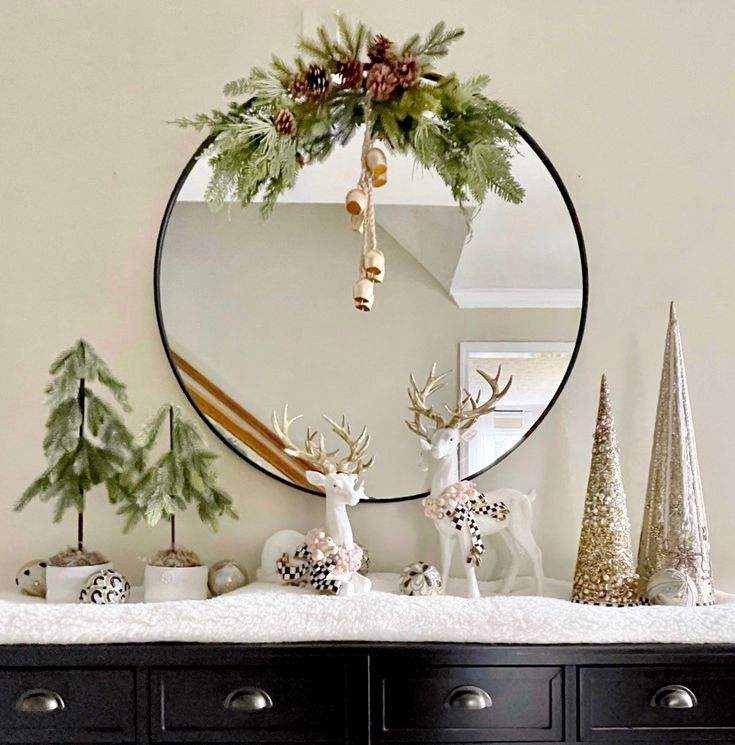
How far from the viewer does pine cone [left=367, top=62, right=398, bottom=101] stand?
161 centimetres

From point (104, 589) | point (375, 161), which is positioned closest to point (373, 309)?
point (375, 161)

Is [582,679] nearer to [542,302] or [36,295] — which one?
[542,302]

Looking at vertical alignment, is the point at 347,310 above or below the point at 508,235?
below

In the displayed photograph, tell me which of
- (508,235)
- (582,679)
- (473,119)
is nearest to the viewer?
(582,679)

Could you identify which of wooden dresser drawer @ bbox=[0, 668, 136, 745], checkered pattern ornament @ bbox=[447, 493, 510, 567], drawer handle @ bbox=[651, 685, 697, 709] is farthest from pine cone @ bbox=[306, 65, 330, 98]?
drawer handle @ bbox=[651, 685, 697, 709]

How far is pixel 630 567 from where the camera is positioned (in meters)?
1.78

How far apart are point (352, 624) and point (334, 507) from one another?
300 mm

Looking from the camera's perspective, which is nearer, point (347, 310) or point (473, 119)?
point (473, 119)

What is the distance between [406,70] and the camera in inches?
63.6

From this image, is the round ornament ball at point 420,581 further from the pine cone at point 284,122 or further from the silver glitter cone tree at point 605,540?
the pine cone at point 284,122

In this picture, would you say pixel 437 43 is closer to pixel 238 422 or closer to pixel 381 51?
pixel 381 51

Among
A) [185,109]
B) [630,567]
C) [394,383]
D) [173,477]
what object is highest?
[185,109]

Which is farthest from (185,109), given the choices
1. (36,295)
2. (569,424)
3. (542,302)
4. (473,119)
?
(569,424)

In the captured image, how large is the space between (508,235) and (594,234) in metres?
0.21
